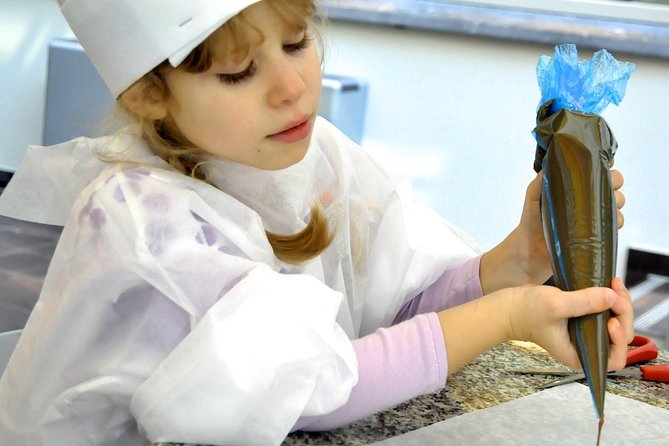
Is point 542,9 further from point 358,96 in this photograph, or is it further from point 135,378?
point 135,378

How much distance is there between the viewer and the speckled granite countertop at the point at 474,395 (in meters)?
0.66

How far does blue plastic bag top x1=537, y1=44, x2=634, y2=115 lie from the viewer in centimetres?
69

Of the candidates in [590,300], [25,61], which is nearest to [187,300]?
[590,300]

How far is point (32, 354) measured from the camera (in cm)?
72

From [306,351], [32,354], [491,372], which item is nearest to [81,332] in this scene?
[32,354]

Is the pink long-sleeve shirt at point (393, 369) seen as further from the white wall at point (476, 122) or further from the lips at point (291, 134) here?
the white wall at point (476, 122)

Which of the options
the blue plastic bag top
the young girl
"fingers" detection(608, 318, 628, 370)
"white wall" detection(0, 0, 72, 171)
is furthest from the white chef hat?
"white wall" detection(0, 0, 72, 171)

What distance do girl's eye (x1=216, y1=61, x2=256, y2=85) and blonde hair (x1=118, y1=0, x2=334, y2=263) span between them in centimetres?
1

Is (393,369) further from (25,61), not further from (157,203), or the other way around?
(25,61)

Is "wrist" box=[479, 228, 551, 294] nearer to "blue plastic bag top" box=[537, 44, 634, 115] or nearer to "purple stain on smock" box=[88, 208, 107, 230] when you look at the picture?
"blue plastic bag top" box=[537, 44, 634, 115]

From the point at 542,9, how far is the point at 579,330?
2.15 metres

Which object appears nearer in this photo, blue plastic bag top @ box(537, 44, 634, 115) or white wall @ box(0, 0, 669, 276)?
blue plastic bag top @ box(537, 44, 634, 115)

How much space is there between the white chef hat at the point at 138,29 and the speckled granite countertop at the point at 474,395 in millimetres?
280

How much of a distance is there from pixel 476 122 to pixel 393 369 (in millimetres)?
2148
